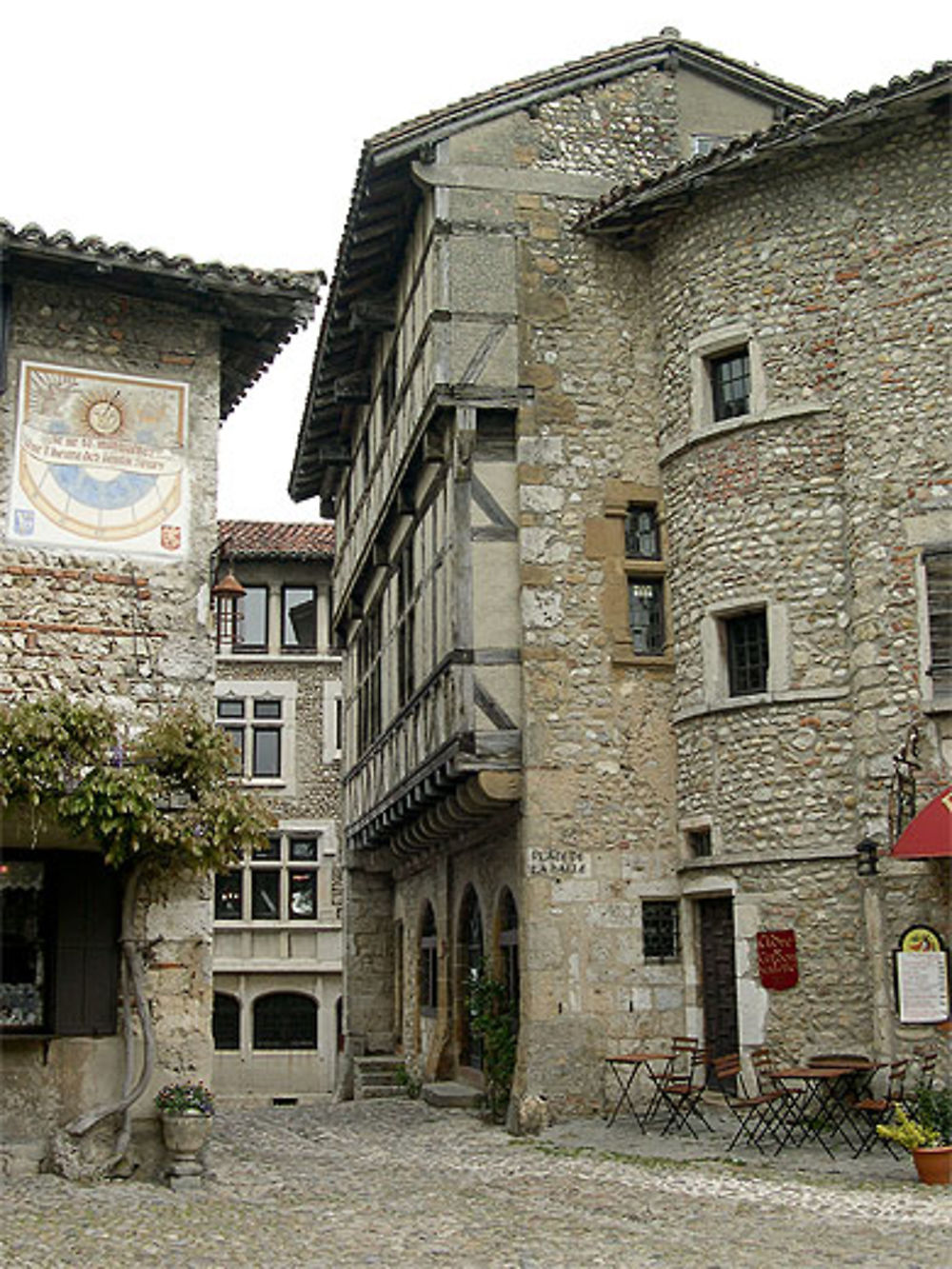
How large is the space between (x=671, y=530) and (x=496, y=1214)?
23.9 ft

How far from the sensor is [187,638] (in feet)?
37.4

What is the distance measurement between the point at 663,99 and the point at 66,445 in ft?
27.5

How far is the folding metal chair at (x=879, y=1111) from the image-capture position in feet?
39.4

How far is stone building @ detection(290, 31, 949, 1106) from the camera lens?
13.4 metres

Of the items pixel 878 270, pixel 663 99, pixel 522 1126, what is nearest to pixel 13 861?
pixel 522 1126

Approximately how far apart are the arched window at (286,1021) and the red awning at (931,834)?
1860 centimetres

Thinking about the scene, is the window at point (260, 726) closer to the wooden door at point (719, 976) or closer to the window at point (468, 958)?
the window at point (468, 958)

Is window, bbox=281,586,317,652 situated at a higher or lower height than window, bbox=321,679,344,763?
higher

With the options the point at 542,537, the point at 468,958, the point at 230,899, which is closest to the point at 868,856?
the point at 542,537

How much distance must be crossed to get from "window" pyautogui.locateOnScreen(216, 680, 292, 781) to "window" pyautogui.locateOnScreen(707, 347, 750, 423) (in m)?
16.4

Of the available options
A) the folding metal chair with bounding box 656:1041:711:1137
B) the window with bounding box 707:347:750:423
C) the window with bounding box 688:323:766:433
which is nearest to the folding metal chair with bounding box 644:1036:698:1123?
the folding metal chair with bounding box 656:1041:711:1137

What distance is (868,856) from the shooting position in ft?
42.2

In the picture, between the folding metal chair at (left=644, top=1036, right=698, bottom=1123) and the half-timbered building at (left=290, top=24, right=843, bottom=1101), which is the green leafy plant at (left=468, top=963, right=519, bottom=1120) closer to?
the half-timbered building at (left=290, top=24, right=843, bottom=1101)

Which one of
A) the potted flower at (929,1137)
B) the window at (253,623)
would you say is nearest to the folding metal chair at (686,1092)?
the potted flower at (929,1137)
